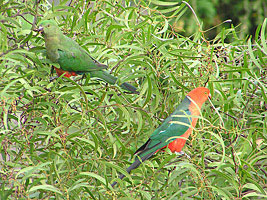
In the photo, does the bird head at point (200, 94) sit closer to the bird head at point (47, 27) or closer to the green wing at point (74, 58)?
the green wing at point (74, 58)

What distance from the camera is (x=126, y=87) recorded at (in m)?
1.02

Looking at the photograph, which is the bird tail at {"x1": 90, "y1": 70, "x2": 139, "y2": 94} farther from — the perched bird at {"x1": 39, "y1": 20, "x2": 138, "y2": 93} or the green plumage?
the green plumage

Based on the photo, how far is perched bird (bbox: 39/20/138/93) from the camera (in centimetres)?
98

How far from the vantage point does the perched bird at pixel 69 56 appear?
0.98 metres

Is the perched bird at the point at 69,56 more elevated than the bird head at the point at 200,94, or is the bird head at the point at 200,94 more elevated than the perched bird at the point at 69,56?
the perched bird at the point at 69,56

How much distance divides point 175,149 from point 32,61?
0.43m

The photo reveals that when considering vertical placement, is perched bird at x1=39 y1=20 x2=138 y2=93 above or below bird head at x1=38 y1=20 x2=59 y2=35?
below

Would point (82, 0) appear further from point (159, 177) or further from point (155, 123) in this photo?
point (159, 177)

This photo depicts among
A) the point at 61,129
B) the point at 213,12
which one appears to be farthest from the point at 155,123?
the point at 213,12

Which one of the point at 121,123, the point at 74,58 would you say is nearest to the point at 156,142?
the point at 121,123

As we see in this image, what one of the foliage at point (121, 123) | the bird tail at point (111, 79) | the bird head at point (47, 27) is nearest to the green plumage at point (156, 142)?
the foliage at point (121, 123)

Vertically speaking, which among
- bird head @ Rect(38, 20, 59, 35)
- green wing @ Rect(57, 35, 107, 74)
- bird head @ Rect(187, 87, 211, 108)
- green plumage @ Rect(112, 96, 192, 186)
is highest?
bird head @ Rect(38, 20, 59, 35)

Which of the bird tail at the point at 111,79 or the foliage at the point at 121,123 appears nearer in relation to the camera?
the foliage at the point at 121,123

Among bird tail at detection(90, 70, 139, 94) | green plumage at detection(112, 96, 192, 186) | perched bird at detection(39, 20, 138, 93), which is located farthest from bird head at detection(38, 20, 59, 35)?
green plumage at detection(112, 96, 192, 186)
